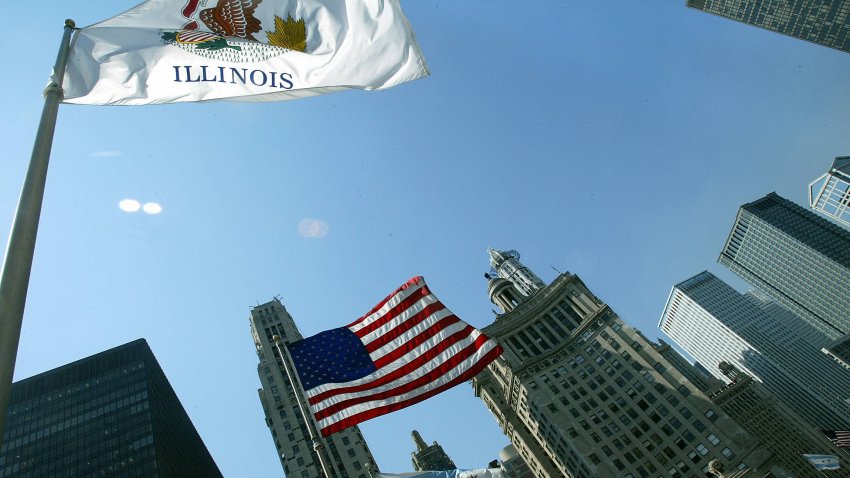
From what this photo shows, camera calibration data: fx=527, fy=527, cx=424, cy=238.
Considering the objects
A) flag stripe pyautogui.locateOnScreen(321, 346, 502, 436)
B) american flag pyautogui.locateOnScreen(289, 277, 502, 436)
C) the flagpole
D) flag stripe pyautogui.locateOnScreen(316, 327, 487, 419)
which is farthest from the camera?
american flag pyautogui.locateOnScreen(289, 277, 502, 436)

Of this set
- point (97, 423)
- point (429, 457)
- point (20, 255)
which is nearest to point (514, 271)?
point (429, 457)

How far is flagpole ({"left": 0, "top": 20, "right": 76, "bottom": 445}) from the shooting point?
7.37 meters

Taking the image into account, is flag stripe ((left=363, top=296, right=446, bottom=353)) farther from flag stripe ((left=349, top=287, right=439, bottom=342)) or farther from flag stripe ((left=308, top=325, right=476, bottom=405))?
flag stripe ((left=308, top=325, right=476, bottom=405))

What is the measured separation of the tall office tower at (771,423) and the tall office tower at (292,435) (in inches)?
3258

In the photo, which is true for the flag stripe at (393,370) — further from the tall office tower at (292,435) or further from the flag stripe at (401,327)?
the tall office tower at (292,435)

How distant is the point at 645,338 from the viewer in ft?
286

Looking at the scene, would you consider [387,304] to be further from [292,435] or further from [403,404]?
[292,435]

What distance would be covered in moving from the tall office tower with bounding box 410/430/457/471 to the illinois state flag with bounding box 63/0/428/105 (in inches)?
5968

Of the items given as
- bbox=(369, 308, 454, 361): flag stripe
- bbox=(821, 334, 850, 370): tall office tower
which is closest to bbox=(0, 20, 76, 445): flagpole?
bbox=(369, 308, 454, 361): flag stripe

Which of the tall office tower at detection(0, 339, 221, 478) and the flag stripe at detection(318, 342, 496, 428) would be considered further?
the tall office tower at detection(0, 339, 221, 478)

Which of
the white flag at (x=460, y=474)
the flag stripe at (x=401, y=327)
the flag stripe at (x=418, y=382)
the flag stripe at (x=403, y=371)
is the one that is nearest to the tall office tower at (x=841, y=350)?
the flag stripe at (x=418, y=382)

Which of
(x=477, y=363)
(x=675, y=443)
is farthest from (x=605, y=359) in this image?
(x=477, y=363)

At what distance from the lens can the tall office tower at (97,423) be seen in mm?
83125

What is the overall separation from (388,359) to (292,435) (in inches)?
2405
